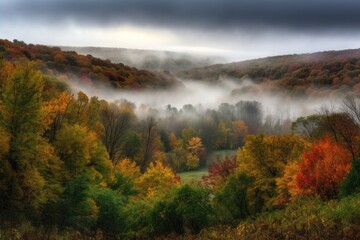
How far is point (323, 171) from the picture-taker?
39.1m

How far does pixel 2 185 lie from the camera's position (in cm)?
3066

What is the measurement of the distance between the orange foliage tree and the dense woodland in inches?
3.7

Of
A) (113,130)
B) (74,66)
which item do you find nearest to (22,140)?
(113,130)

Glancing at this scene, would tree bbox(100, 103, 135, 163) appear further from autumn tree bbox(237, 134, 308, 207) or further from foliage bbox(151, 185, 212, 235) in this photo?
foliage bbox(151, 185, 212, 235)

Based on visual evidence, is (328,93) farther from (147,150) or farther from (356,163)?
(356,163)

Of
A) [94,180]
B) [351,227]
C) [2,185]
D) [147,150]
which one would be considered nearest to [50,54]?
[147,150]

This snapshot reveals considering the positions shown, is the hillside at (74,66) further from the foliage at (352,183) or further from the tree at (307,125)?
the foliage at (352,183)

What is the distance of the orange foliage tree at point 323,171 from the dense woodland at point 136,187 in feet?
0.31

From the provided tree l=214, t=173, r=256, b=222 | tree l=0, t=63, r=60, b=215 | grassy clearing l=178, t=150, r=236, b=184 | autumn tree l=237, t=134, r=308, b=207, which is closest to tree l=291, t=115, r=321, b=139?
autumn tree l=237, t=134, r=308, b=207

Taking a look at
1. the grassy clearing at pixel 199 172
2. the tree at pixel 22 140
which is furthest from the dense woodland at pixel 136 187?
the grassy clearing at pixel 199 172

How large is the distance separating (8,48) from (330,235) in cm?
12159

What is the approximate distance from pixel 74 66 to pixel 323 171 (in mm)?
122358

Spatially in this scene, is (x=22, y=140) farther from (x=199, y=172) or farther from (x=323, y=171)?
(x=199, y=172)

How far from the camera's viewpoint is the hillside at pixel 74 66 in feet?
412
